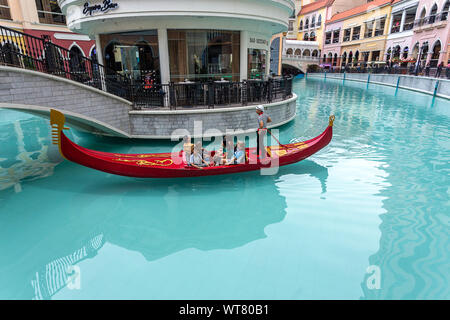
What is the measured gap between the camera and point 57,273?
13.9 feet

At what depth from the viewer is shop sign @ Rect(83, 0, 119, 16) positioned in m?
9.88

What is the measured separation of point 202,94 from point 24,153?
260 inches

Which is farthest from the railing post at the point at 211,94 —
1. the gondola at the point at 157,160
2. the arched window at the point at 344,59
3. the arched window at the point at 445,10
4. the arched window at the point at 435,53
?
the arched window at the point at 344,59

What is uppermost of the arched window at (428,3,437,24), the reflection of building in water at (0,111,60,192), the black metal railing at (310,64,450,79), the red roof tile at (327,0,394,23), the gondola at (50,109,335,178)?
the red roof tile at (327,0,394,23)

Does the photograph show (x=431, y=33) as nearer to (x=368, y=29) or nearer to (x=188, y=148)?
(x=368, y=29)

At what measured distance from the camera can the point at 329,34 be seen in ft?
159

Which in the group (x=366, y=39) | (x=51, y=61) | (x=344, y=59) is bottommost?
(x=51, y=61)

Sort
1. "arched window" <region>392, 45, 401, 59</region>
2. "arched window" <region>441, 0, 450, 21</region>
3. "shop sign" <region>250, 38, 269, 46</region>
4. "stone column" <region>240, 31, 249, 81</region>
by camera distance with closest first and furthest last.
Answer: "stone column" <region>240, 31, 249, 81</region> → "shop sign" <region>250, 38, 269, 46</region> → "arched window" <region>441, 0, 450, 21</region> → "arched window" <region>392, 45, 401, 59</region>

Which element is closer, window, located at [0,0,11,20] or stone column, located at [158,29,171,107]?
stone column, located at [158,29,171,107]

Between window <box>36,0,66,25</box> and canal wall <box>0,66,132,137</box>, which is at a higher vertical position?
window <box>36,0,66,25</box>

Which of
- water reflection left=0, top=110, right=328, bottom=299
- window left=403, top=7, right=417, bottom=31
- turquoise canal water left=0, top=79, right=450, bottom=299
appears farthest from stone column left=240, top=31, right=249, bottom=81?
window left=403, top=7, right=417, bottom=31

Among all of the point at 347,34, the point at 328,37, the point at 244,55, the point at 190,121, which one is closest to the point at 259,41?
the point at 244,55

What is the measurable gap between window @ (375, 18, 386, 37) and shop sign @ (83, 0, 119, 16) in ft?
122

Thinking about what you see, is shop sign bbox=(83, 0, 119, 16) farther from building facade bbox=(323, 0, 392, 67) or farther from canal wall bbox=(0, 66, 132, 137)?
building facade bbox=(323, 0, 392, 67)
